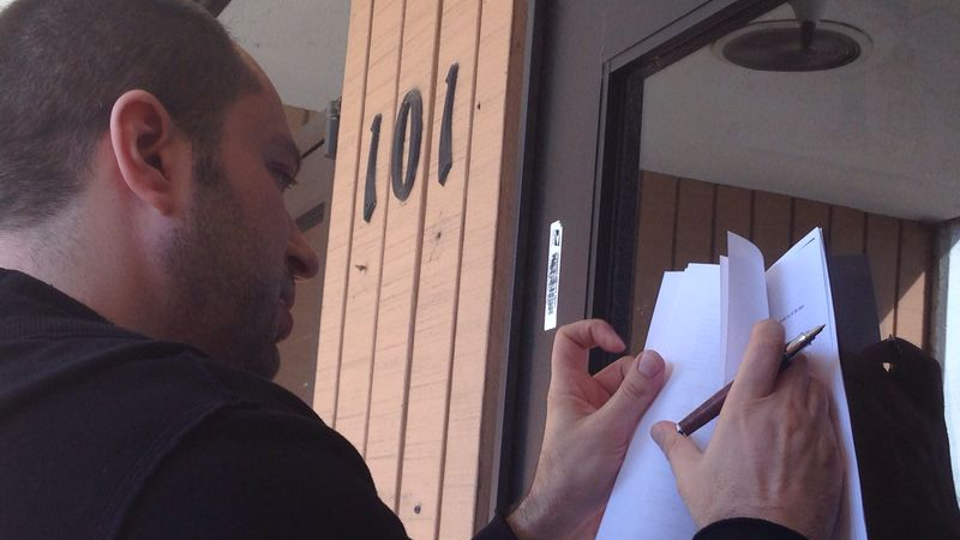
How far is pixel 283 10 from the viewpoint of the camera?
407cm

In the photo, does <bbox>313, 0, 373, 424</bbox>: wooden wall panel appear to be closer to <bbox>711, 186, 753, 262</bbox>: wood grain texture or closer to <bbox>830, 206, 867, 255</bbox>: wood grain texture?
<bbox>711, 186, 753, 262</bbox>: wood grain texture

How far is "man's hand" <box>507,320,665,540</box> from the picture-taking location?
134 centimetres

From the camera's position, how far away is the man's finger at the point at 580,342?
1.51 meters

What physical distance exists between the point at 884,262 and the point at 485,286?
957 mm

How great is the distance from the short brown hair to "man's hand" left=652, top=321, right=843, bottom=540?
2.17 feet

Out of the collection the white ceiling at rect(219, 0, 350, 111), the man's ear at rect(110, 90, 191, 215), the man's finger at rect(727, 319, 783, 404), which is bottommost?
the man's finger at rect(727, 319, 783, 404)

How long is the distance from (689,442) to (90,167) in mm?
685

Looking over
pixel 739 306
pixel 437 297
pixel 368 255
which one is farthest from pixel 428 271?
pixel 739 306

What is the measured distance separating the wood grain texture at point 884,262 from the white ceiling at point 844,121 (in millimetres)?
18

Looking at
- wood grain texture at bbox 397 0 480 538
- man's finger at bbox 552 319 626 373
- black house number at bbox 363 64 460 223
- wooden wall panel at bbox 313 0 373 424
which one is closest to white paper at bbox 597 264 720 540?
man's finger at bbox 552 319 626 373

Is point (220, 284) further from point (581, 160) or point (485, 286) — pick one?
point (485, 286)

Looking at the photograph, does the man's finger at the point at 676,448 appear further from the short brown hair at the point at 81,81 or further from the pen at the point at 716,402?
the short brown hair at the point at 81,81

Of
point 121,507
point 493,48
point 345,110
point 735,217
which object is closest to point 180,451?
point 121,507

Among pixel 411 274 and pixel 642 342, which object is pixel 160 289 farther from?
pixel 411 274
